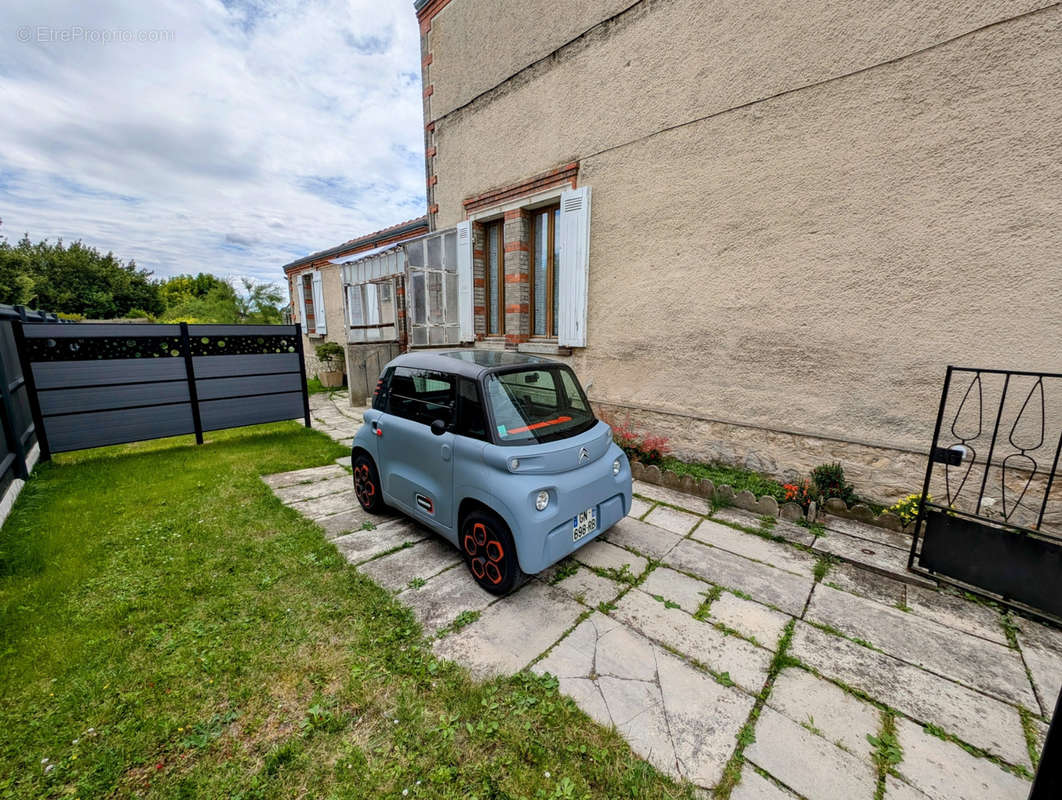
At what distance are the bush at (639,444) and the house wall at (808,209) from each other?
0.23 metres

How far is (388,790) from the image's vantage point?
66.5 inches

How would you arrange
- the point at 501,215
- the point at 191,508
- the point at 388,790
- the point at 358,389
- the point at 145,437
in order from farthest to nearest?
the point at 358,389 < the point at 501,215 < the point at 145,437 < the point at 191,508 < the point at 388,790

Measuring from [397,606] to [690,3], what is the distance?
22.2 feet

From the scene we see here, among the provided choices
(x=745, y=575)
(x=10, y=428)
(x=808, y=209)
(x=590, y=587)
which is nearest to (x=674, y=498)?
(x=745, y=575)

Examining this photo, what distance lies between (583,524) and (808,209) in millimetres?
3920

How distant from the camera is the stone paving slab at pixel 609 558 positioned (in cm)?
330

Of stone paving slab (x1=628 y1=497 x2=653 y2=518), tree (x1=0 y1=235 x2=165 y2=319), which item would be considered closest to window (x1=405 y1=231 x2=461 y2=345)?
stone paving slab (x1=628 y1=497 x2=653 y2=518)

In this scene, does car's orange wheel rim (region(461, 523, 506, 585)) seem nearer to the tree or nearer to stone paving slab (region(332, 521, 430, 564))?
stone paving slab (region(332, 521, 430, 564))

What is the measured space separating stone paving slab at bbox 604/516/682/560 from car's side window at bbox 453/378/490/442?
1.69 meters

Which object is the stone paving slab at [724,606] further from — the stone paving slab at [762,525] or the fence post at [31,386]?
the fence post at [31,386]

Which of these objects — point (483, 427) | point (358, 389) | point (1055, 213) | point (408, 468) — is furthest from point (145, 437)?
point (1055, 213)

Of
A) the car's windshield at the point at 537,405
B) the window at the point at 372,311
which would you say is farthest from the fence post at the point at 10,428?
the window at the point at 372,311

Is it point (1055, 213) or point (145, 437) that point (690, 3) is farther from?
point (145, 437)

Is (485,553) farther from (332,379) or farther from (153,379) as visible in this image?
(332,379)
